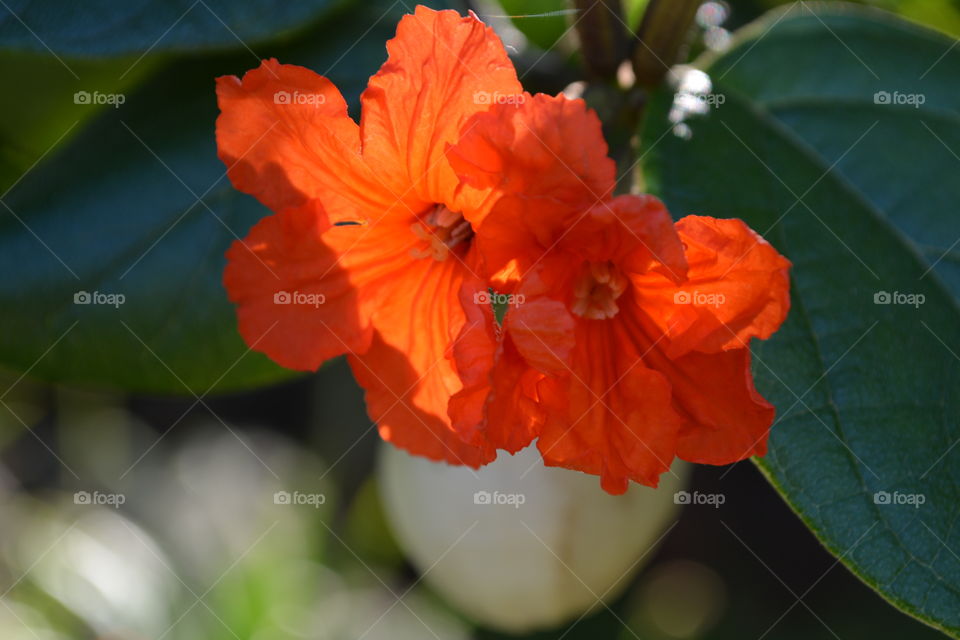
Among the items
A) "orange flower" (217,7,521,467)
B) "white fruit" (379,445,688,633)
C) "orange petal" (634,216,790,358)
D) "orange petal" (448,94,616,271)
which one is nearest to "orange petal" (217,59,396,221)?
"orange flower" (217,7,521,467)

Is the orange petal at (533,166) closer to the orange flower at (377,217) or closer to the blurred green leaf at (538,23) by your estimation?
the orange flower at (377,217)

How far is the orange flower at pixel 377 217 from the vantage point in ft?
1.79

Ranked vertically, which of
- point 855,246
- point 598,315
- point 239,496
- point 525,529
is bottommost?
point 239,496

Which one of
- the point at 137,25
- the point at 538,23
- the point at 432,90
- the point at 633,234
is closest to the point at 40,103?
the point at 137,25

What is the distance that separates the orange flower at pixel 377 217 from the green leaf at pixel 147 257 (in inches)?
8.8

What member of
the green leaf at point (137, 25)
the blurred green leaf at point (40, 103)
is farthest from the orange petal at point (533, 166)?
the blurred green leaf at point (40, 103)

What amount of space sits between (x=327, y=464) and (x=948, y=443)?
906 mm

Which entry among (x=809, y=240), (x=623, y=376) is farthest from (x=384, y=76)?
(x=809, y=240)

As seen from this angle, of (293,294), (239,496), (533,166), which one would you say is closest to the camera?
(533,166)

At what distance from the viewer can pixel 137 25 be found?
A: 780mm

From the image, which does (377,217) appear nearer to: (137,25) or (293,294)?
(293,294)

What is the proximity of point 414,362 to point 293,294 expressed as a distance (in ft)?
0.31

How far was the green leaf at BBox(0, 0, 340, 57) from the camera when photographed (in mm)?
764

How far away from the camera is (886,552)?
0.62m
